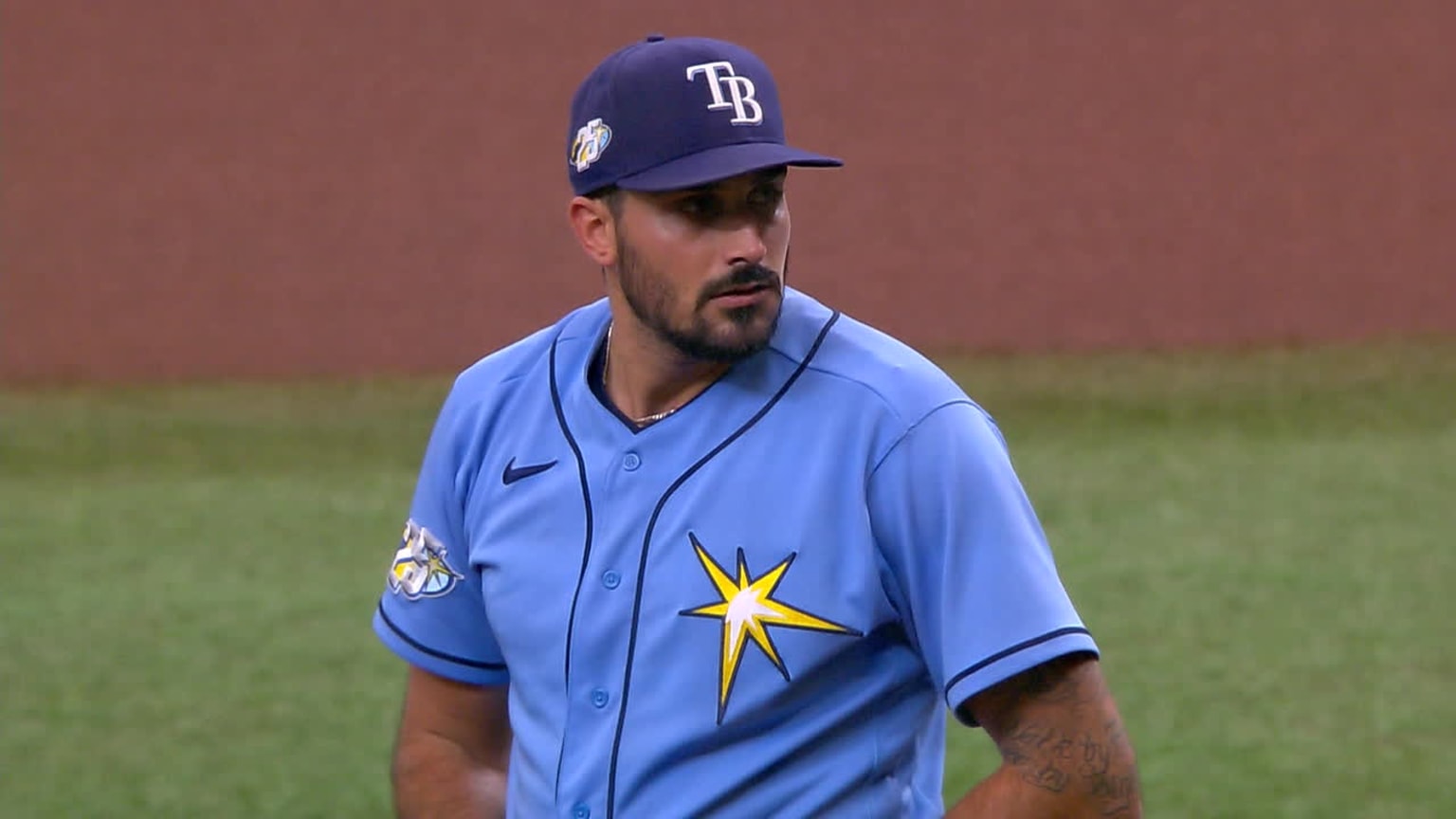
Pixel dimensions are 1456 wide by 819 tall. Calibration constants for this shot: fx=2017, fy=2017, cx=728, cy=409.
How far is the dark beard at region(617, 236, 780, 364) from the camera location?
2076 mm

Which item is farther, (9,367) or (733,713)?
(9,367)

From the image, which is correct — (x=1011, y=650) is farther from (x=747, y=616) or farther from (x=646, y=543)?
(x=646, y=543)

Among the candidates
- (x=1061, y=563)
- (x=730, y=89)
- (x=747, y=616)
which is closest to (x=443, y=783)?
(x=747, y=616)

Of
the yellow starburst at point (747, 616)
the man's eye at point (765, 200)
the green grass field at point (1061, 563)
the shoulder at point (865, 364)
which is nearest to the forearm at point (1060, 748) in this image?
the yellow starburst at point (747, 616)

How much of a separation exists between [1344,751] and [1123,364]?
6379 millimetres

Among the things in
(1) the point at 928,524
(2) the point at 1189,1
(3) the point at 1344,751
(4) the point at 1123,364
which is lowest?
(4) the point at 1123,364

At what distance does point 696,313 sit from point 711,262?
6 centimetres

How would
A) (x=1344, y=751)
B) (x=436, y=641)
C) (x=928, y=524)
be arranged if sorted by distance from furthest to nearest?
(x=1344, y=751), (x=436, y=641), (x=928, y=524)

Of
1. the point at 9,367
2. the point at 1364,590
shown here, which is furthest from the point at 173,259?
the point at 1364,590

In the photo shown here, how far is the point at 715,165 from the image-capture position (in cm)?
205

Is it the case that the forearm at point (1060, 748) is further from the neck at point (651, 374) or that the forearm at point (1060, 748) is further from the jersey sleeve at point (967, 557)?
the neck at point (651, 374)

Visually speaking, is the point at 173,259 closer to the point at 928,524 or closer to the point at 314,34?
the point at 314,34

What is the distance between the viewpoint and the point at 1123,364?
457 inches

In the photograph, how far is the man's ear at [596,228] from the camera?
218 centimetres
